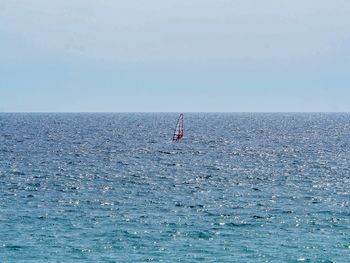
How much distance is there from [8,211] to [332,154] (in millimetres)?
89900

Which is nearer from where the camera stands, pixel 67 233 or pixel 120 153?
pixel 67 233

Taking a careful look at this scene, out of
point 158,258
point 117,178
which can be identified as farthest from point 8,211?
point 117,178

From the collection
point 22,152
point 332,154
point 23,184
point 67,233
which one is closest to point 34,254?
point 67,233

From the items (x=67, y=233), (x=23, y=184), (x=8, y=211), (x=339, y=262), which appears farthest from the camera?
(x=23, y=184)

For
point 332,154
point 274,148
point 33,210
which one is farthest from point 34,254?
point 274,148

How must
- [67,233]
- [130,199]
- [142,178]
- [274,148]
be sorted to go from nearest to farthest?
[67,233] < [130,199] < [142,178] < [274,148]

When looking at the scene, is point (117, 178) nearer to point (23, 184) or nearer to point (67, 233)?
point (23, 184)

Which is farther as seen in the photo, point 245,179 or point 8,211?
point 245,179

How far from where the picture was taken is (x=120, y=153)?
459 feet

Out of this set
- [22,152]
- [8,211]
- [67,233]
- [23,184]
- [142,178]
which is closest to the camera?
[67,233]

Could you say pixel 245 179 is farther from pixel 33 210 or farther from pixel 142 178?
pixel 33 210

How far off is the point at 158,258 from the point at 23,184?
134 ft

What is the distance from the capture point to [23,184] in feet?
276

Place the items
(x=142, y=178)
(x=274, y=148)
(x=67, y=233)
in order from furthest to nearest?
1. (x=274, y=148)
2. (x=142, y=178)
3. (x=67, y=233)
